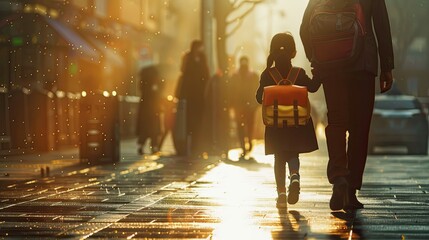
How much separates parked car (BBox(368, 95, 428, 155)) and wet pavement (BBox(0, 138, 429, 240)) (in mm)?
8890

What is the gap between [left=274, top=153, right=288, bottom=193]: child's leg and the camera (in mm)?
10688

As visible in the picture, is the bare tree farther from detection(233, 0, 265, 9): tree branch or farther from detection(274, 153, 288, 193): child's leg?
detection(274, 153, 288, 193): child's leg

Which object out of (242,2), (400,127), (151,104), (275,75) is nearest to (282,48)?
(275,75)

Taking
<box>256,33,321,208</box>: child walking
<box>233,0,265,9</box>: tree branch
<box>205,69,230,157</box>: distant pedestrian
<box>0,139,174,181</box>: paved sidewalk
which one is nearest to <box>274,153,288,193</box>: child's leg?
<box>256,33,321,208</box>: child walking

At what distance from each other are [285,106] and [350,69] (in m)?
0.68

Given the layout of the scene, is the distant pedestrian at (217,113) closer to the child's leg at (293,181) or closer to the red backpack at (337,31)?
the child's leg at (293,181)

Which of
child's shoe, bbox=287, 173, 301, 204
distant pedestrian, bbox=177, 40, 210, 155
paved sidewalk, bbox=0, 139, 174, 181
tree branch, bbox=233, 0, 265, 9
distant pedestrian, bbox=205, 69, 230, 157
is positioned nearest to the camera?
child's shoe, bbox=287, 173, 301, 204

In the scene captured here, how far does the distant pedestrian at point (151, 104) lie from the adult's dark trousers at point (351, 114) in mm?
14705

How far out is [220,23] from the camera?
31.2 metres

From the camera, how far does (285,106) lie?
1043cm

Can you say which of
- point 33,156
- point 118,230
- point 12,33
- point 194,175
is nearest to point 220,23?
point 33,156

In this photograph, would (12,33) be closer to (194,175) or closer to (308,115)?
(194,175)

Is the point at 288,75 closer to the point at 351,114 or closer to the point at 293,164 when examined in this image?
the point at 293,164

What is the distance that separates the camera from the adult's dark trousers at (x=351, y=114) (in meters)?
10.1
